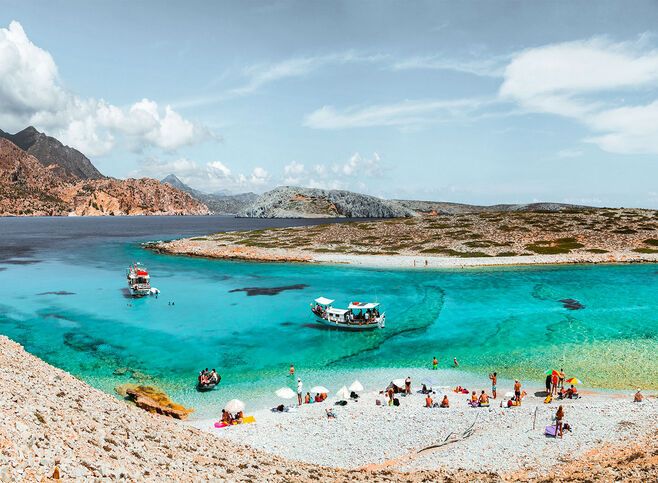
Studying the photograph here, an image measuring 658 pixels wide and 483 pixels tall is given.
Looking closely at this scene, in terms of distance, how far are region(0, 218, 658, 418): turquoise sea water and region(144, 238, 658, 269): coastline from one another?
255 inches

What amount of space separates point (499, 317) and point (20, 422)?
200ft

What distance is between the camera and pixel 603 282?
289 feet

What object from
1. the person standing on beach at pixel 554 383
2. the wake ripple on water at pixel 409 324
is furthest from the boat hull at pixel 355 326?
the person standing on beach at pixel 554 383

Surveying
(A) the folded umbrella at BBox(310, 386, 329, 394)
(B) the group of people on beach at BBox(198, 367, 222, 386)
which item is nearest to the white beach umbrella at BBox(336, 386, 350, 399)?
(A) the folded umbrella at BBox(310, 386, 329, 394)

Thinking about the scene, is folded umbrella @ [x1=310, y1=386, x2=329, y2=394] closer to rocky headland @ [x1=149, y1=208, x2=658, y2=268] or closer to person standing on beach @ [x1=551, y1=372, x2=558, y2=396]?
person standing on beach @ [x1=551, y1=372, x2=558, y2=396]

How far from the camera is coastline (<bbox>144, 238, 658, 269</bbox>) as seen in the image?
11106 cm

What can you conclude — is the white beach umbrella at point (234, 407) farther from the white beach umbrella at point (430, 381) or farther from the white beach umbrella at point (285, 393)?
the white beach umbrella at point (430, 381)

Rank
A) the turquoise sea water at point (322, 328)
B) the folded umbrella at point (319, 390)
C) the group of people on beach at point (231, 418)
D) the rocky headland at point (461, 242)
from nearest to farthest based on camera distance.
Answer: the group of people on beach at point (231, 418) < the folded umbrella at point (319, 390) < the turquoise sea water at point (322, 328) < the rocky headland at point (461, 242)

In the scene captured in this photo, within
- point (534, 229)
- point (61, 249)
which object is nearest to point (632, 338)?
point (534, 229)

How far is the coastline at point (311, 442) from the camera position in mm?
16578

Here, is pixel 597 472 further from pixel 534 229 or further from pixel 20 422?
pixel 534 229

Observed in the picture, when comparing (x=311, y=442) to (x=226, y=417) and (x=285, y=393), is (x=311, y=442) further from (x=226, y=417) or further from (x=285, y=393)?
(x=285, y=393)

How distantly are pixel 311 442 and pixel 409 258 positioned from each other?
93601mm

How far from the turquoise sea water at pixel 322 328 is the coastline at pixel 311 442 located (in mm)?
9422
